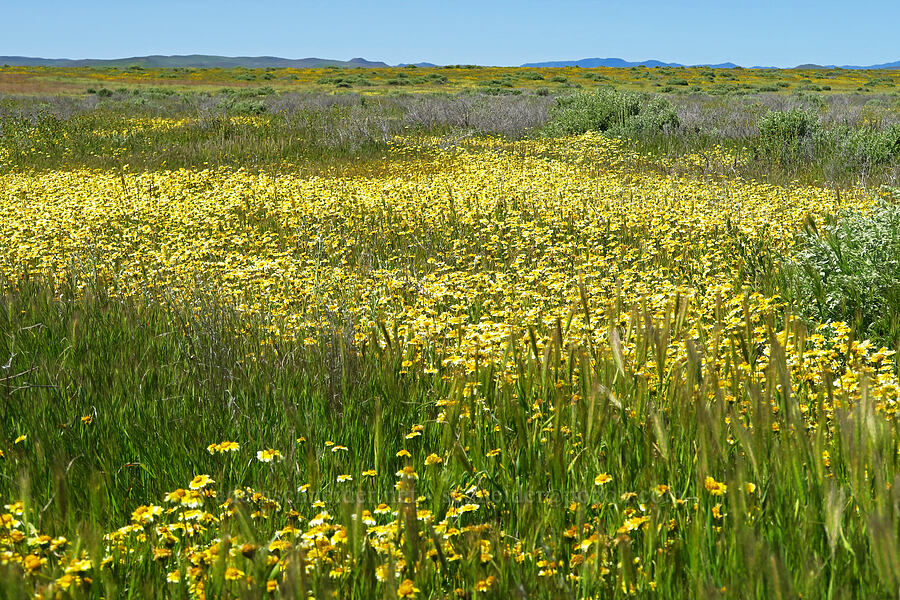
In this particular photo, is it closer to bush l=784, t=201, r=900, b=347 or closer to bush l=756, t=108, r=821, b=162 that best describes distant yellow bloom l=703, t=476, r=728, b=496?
bush l=784, t=201, r=900, b=347

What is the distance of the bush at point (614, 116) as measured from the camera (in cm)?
1573

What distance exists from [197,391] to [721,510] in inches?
87.8

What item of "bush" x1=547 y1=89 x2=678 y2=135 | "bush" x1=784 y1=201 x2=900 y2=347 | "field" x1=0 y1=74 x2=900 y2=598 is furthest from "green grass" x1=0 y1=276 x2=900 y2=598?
"bush" x1=547 y1=89 x2=678 y2=135

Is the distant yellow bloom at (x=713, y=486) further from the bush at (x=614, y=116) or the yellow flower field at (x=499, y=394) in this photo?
the bush at (x=614, y=116)

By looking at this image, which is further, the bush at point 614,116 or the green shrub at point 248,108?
the green shrub at point 248,108

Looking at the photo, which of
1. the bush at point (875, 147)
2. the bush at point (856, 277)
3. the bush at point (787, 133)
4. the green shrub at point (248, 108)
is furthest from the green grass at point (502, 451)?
the green shrub at point (248, 108)

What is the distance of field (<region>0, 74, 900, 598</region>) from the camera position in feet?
5.71

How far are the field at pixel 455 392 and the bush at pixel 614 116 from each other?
18.0ft

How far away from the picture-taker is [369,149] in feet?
49.8

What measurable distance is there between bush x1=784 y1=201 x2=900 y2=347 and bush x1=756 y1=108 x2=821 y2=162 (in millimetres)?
8177

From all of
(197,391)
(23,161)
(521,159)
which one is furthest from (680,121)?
(197,391)

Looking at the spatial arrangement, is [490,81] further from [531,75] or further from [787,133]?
[787,133]

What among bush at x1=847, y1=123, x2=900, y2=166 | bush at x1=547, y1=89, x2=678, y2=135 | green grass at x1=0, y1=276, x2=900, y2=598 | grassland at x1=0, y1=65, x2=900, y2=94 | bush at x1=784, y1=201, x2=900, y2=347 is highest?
grassland at x1=0, y1=65, x2=900, y2=94

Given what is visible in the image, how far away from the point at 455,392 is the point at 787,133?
12412mm
